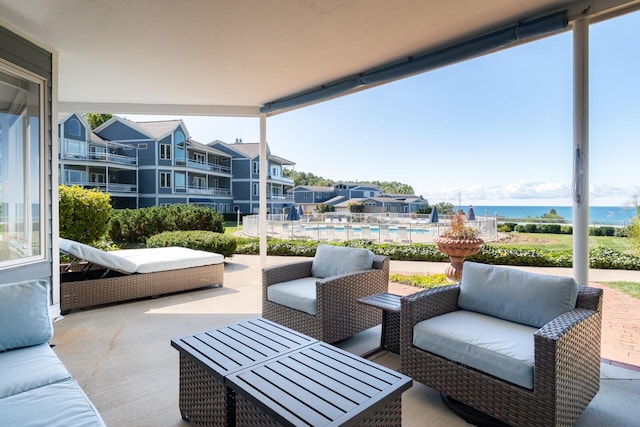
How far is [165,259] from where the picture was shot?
488cm

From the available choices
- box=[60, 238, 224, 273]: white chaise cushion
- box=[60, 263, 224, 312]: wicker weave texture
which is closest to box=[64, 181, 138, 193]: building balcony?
box=[60, 238, 224, 273]: white chaise cushion

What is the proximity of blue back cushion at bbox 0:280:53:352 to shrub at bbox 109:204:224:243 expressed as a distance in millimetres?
8012

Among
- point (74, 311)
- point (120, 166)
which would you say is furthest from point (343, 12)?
point (120, 166)

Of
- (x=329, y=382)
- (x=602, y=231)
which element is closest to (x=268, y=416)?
(x=329, y=382)

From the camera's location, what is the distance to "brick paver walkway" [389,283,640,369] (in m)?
2.79

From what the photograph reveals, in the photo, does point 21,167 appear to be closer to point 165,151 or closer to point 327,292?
point 327,292

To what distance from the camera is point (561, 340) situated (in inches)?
66.5

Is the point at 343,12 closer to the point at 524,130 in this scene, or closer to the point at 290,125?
the point at 290,125

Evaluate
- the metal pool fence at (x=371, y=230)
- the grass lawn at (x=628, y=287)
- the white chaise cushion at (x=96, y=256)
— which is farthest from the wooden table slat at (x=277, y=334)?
the metal pool fence at (x=371, y=230)

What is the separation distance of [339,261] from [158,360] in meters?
1.89

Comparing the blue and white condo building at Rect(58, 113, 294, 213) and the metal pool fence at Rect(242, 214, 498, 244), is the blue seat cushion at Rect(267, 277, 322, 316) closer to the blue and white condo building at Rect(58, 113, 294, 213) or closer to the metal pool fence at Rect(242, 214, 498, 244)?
the metal pool fence at Rect(242, 214, 498, 244)

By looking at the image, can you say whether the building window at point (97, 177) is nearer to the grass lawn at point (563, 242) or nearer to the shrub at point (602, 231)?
the grass lawn at point (563, 242)

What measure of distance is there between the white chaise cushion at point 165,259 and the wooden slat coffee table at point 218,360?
2890mm

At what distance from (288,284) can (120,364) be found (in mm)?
1591
